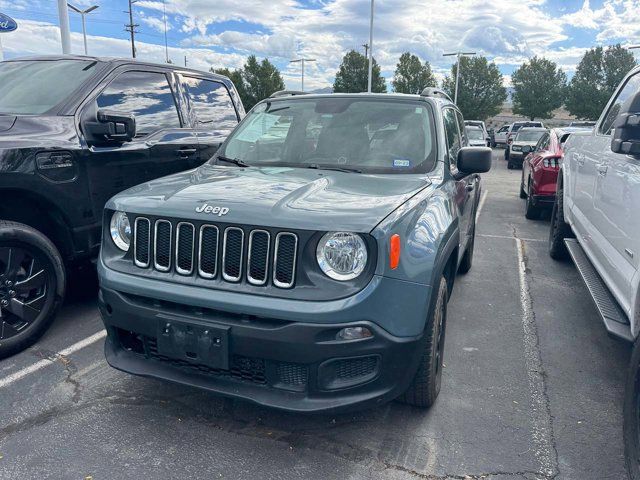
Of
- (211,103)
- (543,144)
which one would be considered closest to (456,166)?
(211,103)

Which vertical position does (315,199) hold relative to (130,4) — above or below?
below

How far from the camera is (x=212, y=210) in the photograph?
2.55 metres

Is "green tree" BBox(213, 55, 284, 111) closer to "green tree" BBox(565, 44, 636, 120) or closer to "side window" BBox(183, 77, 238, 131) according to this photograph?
"green tree" BBox(565, 44, 636, 120)

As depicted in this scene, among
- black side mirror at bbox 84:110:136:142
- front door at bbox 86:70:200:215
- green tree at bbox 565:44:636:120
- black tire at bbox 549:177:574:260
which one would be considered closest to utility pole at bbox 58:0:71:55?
front door at bbox 86:70:200:215

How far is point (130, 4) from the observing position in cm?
4966

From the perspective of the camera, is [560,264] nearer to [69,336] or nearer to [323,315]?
[323,315]

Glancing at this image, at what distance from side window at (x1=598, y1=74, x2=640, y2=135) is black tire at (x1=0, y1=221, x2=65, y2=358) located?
4.43m

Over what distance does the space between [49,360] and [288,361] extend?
7.12 ft

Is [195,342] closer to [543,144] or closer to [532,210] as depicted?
[532,210]

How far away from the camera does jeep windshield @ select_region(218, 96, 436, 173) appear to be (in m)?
3.54

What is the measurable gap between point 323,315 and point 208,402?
124 centimetres

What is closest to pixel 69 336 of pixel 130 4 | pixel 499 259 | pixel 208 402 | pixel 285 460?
pixel 208 402

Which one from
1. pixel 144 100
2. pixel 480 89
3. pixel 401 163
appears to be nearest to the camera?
pixel 401 163

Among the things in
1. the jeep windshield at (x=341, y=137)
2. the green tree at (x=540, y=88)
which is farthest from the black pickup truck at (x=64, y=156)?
the green tree at (x=540, y=88)
